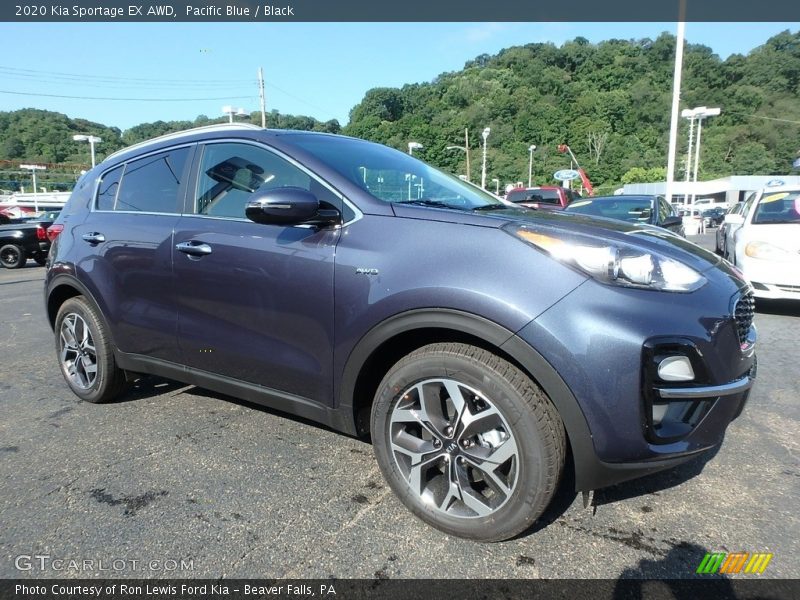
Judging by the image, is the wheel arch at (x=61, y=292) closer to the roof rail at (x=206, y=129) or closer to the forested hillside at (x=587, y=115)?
the roof rail at (x=206, y=129)

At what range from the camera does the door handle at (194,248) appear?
287cm

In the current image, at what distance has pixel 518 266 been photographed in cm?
204

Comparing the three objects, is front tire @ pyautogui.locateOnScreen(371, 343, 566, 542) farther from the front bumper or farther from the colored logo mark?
the colored logo mark

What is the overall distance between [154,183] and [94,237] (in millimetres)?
582

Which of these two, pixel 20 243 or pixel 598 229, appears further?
pixel 20 243

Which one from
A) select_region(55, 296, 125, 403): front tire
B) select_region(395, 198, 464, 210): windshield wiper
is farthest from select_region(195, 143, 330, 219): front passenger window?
select_region(55, 296, 125, 403): front tire

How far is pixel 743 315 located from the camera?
2.24 m

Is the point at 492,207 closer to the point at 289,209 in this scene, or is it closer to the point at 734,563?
the point at 289,209

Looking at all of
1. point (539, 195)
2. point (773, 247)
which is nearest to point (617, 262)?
point (773, 247)

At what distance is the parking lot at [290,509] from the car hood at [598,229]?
1.10 metres

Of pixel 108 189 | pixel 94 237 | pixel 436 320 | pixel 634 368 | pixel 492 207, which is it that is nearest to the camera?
pixel 634 368

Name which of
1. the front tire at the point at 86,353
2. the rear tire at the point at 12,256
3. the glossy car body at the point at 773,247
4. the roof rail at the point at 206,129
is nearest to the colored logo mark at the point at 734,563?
the roof rail at the point at 206,129

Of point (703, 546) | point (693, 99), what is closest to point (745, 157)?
point (693, 99)

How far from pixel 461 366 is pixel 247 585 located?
1.13 meters
